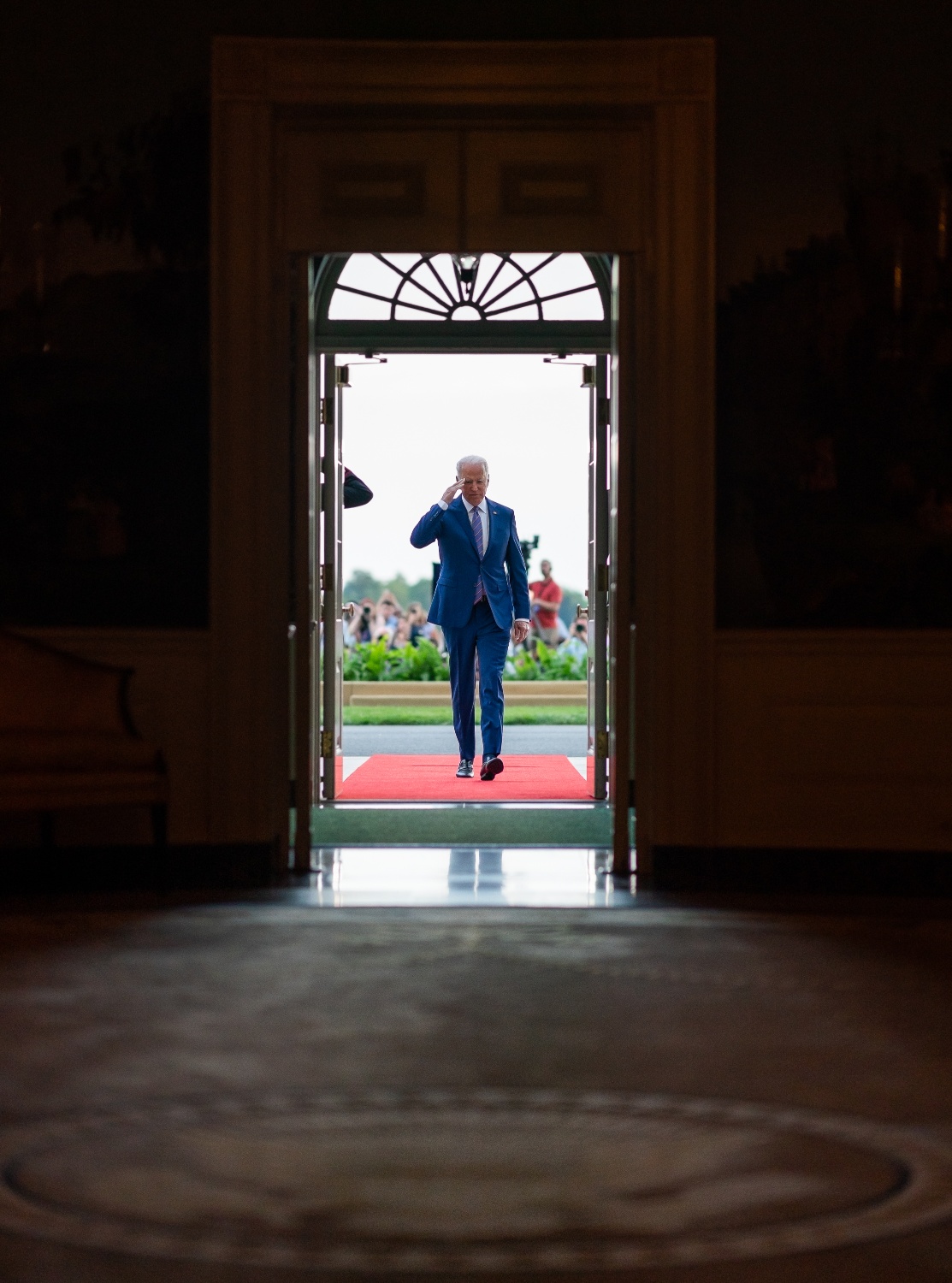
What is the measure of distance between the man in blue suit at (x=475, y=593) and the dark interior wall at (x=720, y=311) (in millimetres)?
2724

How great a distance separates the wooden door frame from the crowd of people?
11.4 metres

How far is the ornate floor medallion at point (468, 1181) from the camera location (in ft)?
6.45

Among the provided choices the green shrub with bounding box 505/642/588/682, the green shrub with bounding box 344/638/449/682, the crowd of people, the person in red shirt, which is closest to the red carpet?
the green shrub with bounding box 344/638/449/682

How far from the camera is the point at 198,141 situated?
520 cm

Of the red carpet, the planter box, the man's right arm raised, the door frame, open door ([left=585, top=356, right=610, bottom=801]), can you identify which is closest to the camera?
the door frame

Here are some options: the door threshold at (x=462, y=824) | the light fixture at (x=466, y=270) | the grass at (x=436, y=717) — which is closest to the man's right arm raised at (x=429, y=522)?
the light fixture at (x=466, y=270)

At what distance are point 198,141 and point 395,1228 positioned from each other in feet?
13.6

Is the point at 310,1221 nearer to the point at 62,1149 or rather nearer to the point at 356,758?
the point at 62,1149

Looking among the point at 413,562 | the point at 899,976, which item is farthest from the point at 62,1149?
the point at 413,562

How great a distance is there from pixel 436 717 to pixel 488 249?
349 inches

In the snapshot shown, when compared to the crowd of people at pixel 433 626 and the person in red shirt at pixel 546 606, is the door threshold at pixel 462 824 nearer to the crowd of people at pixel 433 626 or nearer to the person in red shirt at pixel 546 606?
the crowd of people at pixel 433 626

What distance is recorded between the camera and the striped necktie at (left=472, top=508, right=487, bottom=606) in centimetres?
789

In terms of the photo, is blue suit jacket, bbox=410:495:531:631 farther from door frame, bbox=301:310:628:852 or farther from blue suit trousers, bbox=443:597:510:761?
door frame, bbox=301:310:628:852

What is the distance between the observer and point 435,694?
15.6m
